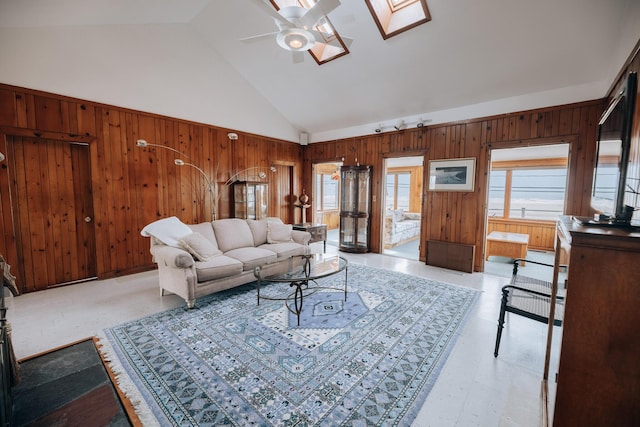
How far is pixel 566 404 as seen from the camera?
1.01 m

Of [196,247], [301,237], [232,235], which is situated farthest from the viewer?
[301,237]

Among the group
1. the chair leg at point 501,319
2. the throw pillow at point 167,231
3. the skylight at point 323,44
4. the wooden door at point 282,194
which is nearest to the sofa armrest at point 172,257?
A: the throw pillow at point 167,231

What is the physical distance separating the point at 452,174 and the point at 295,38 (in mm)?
3393

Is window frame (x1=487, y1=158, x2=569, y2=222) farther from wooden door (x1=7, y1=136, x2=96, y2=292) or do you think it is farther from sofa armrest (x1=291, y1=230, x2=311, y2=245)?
wooden door (x1=7, y1=136, x2=96, y2=292)

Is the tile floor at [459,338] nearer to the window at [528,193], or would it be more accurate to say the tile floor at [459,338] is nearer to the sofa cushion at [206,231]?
the sofa cushion at [206,231]

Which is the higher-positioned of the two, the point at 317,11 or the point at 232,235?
the point at 317,11

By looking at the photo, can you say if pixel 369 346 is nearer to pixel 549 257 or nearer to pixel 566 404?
pixel 566 404

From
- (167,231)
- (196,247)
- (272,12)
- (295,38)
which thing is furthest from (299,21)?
(167,231)

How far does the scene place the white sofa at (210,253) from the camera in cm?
291

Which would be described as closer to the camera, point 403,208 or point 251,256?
point 251,256

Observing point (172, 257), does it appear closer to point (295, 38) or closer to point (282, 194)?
point (295, 38)

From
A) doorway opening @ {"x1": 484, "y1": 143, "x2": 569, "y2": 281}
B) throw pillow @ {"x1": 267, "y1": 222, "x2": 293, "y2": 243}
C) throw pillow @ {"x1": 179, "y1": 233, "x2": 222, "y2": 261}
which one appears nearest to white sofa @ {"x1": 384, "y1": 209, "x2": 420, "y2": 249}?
doorway opening @ {"x1": 484, "y1": 143, "x2": 569, "y2": 281}

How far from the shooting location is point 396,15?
140 inches

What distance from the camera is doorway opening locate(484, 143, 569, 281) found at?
6016 mm
